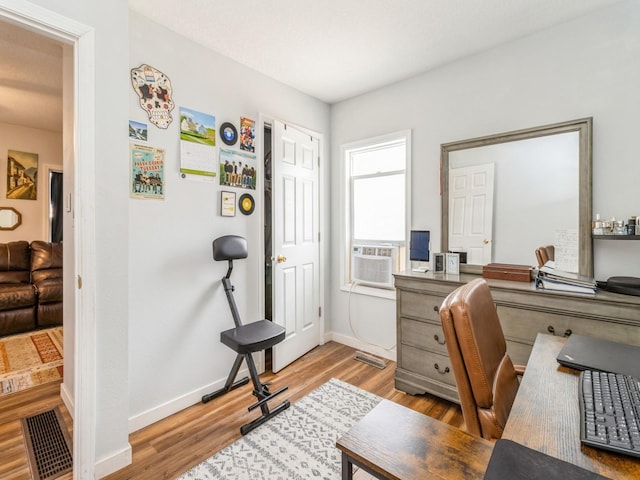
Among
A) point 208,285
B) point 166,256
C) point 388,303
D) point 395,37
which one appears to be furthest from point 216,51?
point 388,303

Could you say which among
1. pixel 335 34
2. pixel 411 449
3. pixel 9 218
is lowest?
pixel 411 449

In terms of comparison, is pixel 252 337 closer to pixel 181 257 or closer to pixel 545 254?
pixel 181 257

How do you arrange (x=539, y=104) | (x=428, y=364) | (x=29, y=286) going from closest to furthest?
(x=539, y=104), (x=428, y=364), (x=29, y=286)

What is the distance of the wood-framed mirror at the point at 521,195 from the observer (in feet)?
6.41

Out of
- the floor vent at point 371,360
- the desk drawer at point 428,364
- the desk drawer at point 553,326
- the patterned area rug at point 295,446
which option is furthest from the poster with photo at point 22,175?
the desk drawer at point 553,326

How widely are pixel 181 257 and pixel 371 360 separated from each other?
1.91 meters

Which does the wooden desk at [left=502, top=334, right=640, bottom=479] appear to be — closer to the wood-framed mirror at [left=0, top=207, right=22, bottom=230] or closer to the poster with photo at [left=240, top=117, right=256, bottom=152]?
the poster with photo at [left=240, top=117, right=256, bottom=152]

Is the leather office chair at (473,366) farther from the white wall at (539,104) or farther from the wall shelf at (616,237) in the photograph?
the white wall at (539,104)

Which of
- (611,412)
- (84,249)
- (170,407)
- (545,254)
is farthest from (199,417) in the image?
(545,254)

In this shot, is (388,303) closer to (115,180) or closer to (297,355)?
(297,355)

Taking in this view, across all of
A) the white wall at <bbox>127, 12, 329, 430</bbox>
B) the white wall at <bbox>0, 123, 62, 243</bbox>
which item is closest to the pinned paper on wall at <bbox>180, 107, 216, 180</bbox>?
the white wall at <bbox>127, 12, 329, 430</bbox>

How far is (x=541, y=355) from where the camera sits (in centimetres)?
113

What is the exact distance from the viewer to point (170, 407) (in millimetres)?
2094

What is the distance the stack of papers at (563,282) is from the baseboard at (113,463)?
2519 millimetres
